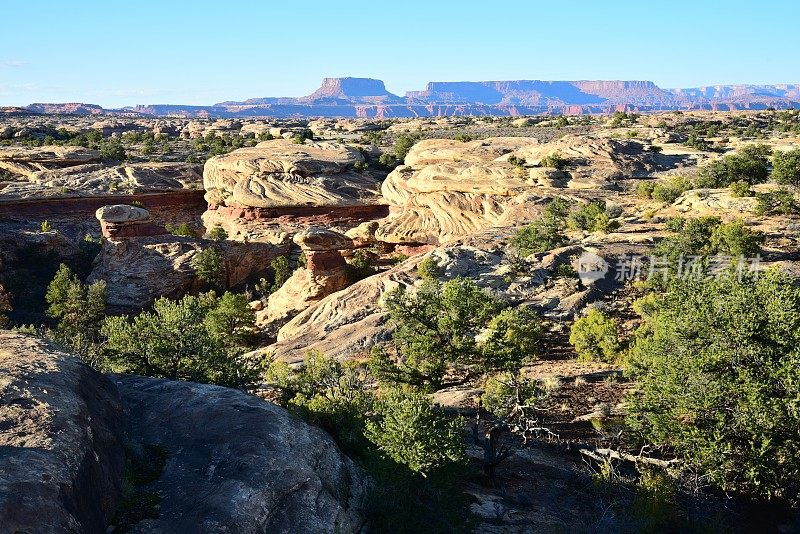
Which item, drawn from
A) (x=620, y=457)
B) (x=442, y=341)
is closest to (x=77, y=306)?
(x=442, y=341)

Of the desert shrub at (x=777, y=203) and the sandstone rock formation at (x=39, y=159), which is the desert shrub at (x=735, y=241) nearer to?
the desert shrub at (x=777, y=203)

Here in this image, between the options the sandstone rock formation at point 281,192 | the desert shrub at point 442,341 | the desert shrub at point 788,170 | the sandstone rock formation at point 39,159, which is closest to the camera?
the desert shrub at point 442,341

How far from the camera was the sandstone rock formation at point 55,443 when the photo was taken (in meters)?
7.27

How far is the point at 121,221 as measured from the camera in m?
35.6

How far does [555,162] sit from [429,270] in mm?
17802

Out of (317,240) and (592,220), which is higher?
(592,220)

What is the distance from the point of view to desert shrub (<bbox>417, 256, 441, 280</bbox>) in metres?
24.6

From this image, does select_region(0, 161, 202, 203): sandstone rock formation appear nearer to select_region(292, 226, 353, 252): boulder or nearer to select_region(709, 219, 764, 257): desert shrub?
select_region(292, 226, 353, 252): boulder

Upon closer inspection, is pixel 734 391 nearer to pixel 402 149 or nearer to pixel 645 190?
pixel 645 190

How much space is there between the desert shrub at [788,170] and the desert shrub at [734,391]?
819 inches

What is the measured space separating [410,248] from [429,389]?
71.4 feet

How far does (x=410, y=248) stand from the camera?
3734 cm

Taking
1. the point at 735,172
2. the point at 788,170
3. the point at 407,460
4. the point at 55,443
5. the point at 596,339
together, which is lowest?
the point at 596,339

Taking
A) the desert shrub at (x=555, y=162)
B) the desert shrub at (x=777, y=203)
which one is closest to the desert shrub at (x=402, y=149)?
the desert shrub at (x=555, y=162)
